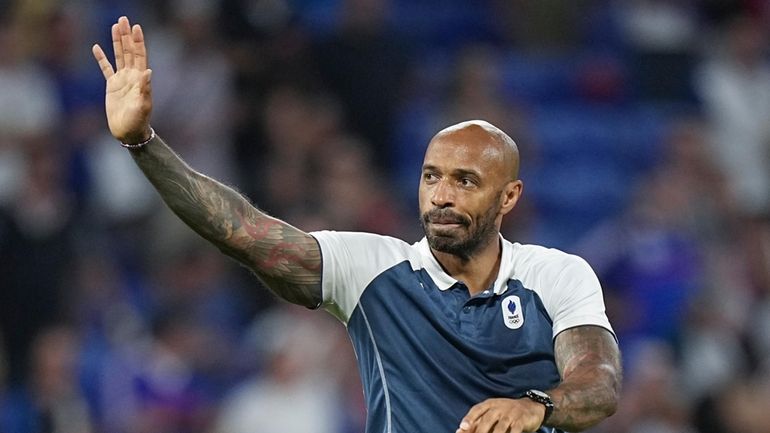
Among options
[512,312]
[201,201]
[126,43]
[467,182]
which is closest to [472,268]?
[512,312]

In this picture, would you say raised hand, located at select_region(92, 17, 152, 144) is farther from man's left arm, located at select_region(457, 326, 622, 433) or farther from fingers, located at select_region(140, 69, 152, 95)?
man's left arm, located at select_region(457, 326, 622, 433)

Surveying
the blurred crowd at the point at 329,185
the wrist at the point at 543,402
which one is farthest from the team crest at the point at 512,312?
the blurred crowd at the point at 329,185

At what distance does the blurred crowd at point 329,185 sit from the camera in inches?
377

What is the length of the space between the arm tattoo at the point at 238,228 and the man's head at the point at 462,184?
400 millimetres

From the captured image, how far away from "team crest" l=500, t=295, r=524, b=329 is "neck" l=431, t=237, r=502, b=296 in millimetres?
114

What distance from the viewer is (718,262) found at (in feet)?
36.4

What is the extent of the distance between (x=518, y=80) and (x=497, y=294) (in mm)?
8205

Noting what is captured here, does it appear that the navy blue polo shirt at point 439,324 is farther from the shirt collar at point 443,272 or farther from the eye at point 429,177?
the eye at point 429,177

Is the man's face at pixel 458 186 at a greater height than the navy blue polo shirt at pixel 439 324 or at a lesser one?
greater

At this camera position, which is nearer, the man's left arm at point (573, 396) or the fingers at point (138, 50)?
the man's left arm at point (573, 396)

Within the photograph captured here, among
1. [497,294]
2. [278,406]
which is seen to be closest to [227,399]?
[278,406]

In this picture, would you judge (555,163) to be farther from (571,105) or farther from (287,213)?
(287,213)

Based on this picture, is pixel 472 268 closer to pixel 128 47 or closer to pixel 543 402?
pixel 543 402

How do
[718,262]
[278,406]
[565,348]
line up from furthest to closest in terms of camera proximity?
[718,262]
[278,406]
[565,348]
